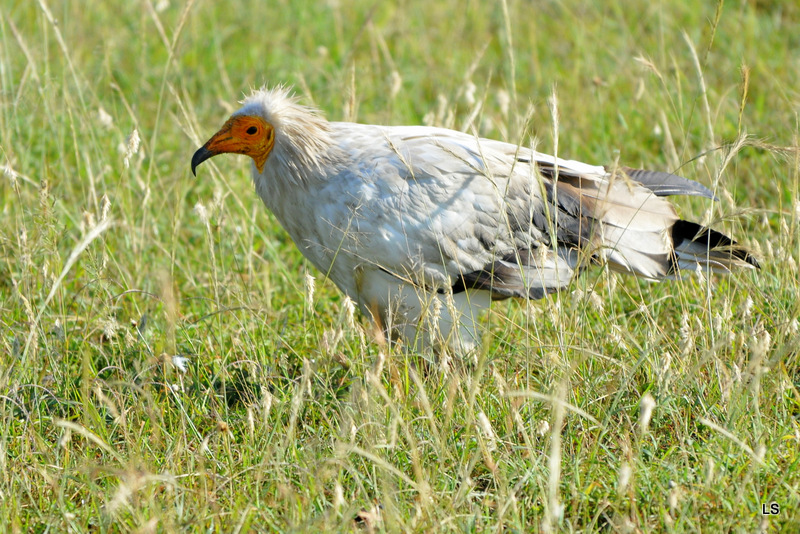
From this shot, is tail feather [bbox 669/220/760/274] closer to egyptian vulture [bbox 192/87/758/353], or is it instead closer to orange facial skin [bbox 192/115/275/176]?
egyptian vulture [bbox 192/87/758/353]

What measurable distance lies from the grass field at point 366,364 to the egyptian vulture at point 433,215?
0.55ft

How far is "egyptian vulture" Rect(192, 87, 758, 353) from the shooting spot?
11.5ft

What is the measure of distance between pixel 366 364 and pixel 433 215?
2.88 feet

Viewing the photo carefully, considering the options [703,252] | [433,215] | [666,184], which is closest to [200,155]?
[433,215]

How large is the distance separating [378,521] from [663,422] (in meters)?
1.19

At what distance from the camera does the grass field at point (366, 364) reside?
263 cm

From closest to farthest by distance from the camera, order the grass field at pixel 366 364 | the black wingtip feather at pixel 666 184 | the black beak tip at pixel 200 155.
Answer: the grass field at pixel 366 364 < the black beak tip at pixel 200 155 < the black wingtip feather at pixel 666 184

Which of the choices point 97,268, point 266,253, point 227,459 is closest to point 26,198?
point 266,253

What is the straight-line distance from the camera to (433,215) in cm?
355

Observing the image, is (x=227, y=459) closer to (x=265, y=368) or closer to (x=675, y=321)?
(x=265, y=368)

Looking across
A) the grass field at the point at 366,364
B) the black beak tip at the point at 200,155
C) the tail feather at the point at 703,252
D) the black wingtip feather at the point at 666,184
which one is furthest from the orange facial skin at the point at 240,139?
the tail feather at the point at 703,252

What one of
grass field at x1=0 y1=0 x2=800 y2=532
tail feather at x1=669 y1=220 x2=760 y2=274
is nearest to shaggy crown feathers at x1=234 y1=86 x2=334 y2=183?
grass field at x1=0 y1=0 x2=800 y2=532

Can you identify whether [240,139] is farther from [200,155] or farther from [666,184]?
[666,184]

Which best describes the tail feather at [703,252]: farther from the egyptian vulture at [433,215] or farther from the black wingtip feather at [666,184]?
the black wingtip feather at [666,184]
